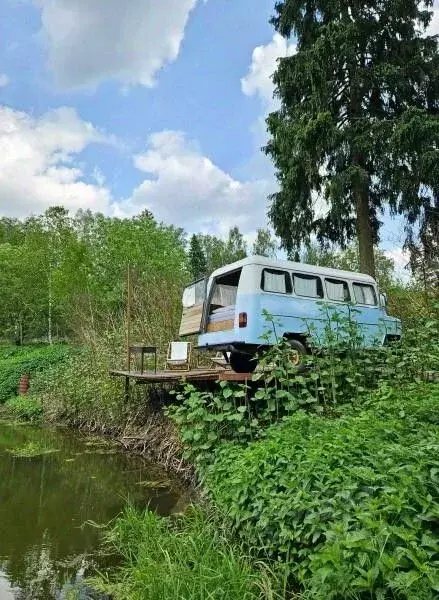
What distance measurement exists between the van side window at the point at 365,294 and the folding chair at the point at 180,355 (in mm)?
3406

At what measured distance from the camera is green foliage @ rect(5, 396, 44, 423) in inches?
617

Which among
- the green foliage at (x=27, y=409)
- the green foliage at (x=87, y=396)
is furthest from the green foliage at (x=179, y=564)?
the green foliage at (x=27, y=409)

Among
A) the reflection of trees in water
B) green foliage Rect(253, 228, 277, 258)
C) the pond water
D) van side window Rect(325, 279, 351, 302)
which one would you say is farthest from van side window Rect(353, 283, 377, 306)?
green foliage Rect(253, 228, 277, 258)

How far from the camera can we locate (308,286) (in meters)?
8.95

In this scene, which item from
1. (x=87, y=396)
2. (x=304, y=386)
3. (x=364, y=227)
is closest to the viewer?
(x=304, y=386)

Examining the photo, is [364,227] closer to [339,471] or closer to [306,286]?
[306,286]

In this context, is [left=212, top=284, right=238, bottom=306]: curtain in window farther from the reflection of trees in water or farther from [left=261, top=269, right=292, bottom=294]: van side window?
the reflection of trees in water

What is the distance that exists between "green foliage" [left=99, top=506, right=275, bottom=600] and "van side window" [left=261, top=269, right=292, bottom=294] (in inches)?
156

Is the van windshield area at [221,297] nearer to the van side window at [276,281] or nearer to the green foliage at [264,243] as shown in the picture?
the van side window at [276,281]

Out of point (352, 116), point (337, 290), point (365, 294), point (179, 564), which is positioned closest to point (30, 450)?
point (337, 290)

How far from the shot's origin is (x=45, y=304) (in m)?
30.3

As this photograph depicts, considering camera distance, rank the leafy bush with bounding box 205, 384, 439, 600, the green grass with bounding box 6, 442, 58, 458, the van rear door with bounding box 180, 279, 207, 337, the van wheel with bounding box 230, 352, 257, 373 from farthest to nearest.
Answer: the green grass with bounding box 6, 442, 58, 458, the van rear door with bounding box 180, 279, 207, 337, the van wheel with bounding box 230, 352, 257, 373, the leafy bush with bounding box 205, 384, 439, 600

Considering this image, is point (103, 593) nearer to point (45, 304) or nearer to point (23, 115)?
point (23, 115)

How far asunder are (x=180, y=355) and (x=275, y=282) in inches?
104
